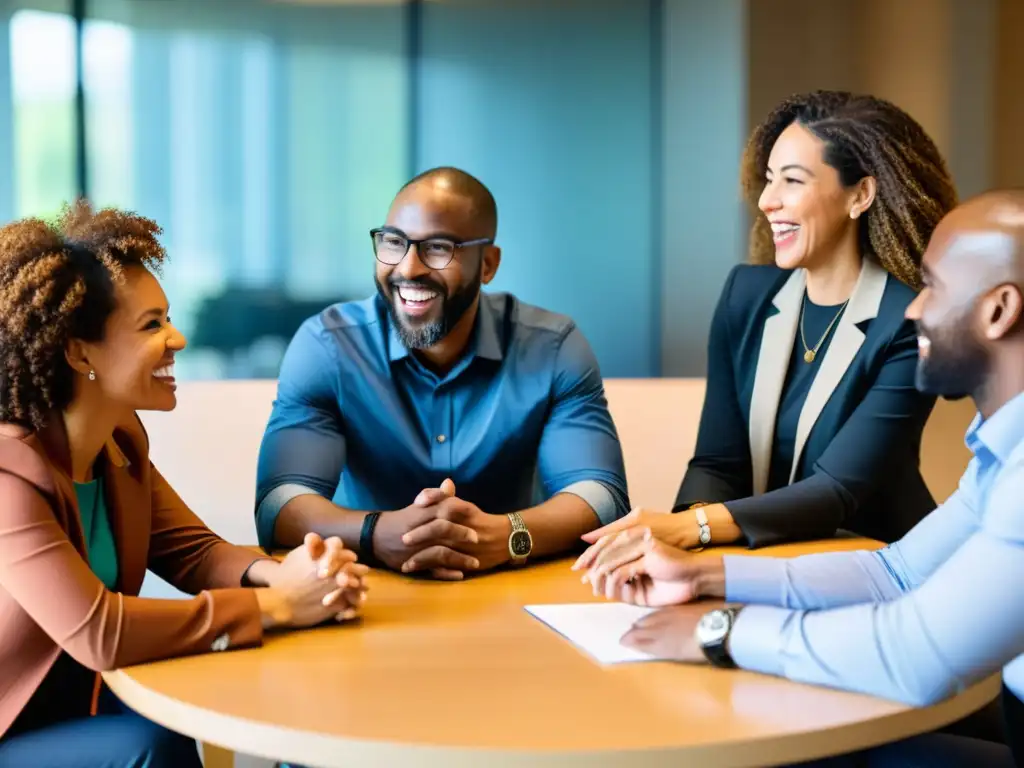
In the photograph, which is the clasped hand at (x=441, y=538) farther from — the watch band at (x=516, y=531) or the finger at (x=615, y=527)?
the finger at (x=615, y=527)

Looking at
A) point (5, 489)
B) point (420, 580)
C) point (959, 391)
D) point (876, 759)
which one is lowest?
point (876, 759)

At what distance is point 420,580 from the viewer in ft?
6.08

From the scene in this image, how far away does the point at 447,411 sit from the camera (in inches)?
93.0

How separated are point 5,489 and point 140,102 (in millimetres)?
4326

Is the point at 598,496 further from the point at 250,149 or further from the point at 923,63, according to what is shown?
the point at 250,149

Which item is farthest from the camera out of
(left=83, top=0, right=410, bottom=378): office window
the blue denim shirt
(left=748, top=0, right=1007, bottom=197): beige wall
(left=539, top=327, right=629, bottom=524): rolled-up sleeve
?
(left=83, top=0, right=410, bottom=378): office window

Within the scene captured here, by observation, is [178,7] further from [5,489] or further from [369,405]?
[5,489]

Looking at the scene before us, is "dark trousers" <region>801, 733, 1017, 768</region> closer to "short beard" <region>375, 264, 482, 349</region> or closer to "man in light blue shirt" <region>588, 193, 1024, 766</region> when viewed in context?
"man in light blue shirt" <region>588, 193, 1024, 766</region>

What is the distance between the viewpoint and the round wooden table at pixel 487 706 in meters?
1.11

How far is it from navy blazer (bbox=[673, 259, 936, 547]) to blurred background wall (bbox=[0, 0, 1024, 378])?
2.56 m

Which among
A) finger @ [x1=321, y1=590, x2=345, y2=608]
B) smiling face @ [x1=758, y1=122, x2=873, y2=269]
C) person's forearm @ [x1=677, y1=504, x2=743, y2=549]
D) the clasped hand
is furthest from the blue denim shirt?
finger @ [x1=321, y1=590, x2=345, y2=608]

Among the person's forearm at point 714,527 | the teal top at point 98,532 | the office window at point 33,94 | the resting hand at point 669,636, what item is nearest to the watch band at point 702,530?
the person's forearm at point 714,527

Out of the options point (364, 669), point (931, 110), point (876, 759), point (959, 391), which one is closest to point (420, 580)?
point (364, 669)

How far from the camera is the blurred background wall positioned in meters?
5.22
